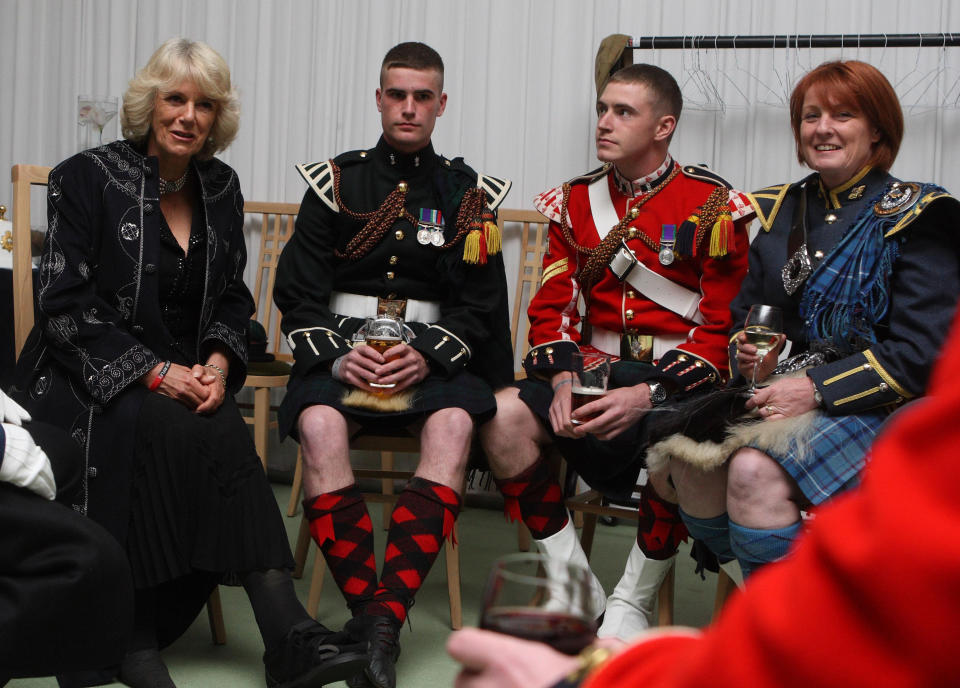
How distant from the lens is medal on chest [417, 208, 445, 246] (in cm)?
264

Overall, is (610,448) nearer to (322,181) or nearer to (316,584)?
(316,584)

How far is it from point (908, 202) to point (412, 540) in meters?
1.23

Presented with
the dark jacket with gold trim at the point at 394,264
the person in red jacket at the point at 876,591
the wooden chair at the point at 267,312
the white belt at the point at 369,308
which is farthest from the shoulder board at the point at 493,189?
the person in red jacket at the point at 876,591

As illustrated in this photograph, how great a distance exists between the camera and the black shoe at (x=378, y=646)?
6.31 ft

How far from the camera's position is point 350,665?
5.99 ft

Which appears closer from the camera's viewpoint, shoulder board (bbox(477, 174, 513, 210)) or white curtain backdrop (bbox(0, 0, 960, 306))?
shoulder board (bbox(477, 174, 513, 210))

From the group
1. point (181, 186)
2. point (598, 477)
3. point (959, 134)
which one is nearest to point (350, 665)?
point (598, 477)

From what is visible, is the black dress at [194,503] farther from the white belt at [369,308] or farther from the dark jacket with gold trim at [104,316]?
the white belt at [369,308]

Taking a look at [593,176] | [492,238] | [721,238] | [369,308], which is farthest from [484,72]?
[721,238]

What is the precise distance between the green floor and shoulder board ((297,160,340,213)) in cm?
103

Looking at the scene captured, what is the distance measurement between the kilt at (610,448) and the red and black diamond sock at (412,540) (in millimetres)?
304

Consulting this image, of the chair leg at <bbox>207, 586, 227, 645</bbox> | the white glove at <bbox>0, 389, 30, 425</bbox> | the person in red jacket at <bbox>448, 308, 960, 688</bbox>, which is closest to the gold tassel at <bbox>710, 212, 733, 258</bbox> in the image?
the chair leg at <bbox>207, 586, 227, 645</bbox>

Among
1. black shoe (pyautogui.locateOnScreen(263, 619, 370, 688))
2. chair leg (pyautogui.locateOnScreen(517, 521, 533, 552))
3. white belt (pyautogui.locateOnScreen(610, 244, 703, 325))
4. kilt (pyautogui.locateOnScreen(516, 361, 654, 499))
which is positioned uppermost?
white belt (pyautogui.locateOnScreen(610, 244, 703, 325))

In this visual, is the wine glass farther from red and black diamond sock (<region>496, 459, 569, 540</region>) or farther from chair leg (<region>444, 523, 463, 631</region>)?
chair leg (<region>444, 523, 463, 631</region>)
